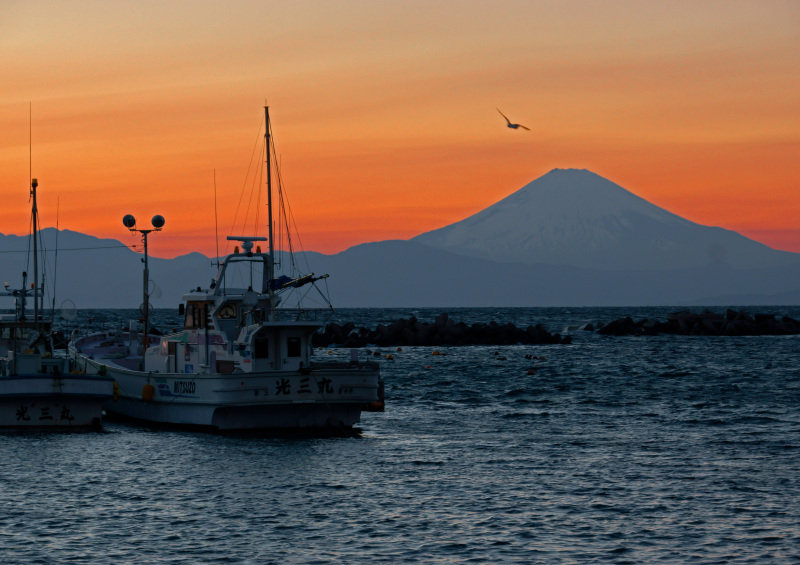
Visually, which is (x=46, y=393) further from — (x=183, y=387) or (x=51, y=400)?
(x=183, y=387)

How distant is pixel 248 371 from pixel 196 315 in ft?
13.1

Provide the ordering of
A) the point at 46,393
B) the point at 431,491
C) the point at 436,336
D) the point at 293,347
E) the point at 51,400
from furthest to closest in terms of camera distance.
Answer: the point at 436,336
the point at 293,347
the point at 51,400
the point at 46,393
the point at 431,491

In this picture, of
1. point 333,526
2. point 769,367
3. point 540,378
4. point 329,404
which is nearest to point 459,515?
point 333,526

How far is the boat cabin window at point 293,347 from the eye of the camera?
34.7 metres

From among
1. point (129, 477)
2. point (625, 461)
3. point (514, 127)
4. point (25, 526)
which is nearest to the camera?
point (25, 526)

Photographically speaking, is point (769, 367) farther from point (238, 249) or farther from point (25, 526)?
point (25, 526)

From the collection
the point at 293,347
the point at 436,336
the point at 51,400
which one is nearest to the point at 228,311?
the point at 293,347

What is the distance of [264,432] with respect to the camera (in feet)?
112

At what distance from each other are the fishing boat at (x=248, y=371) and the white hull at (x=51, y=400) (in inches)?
71.2

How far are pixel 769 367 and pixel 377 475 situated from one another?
50.8m

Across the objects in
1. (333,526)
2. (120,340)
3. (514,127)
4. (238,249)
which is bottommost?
(333,526)

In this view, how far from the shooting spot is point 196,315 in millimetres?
36719

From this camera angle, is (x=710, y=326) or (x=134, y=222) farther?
(x=710, y=326)

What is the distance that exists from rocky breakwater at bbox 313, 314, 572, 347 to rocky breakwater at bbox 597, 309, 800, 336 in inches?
904
